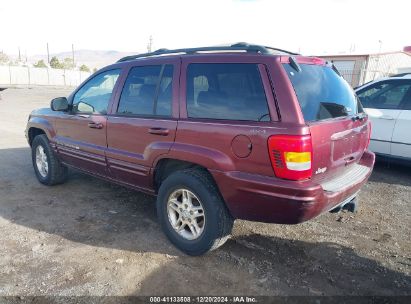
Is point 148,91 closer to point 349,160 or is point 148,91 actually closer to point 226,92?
point 226,92

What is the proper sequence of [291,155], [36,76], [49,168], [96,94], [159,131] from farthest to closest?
[36,76], [49,168], [96,94], [159,131], [291,155]

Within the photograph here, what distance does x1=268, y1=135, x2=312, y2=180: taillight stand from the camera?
8.48ft

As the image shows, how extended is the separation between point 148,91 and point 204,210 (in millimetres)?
1400

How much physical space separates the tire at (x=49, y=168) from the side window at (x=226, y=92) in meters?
2.78

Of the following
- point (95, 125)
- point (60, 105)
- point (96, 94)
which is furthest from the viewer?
point (60, 105)

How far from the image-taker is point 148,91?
11.9 ft

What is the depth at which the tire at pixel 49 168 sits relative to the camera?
5023 mm

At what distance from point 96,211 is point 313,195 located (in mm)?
2736

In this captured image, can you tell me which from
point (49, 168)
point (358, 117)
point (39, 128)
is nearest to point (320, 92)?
point (358, 117)

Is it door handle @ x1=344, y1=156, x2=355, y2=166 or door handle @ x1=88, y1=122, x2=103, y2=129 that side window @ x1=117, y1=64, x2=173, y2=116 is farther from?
door handle @ x1=344, y1=156, x2=355, y2=166

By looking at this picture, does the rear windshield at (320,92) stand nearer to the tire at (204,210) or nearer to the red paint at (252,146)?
the red paint at (252,146)

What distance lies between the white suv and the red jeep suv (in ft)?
7.39

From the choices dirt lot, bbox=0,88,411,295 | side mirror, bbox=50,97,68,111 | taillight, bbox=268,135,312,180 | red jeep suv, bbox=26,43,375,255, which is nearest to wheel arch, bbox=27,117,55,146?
side mirror, bbox=50,97,68,111

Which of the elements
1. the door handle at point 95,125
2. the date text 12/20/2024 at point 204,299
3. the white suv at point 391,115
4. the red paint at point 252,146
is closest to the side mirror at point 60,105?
the door handle at point 95,125
